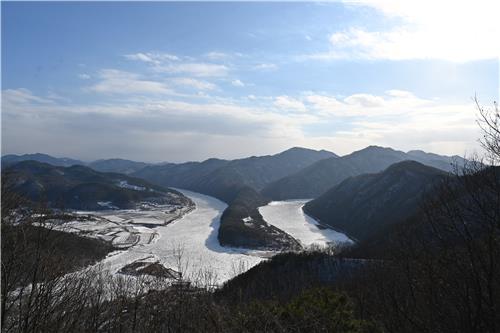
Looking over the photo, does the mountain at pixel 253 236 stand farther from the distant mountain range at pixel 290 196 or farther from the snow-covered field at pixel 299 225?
the snow-covered field at pixel 299 225

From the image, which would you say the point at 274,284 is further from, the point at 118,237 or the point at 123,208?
the point at 123,208

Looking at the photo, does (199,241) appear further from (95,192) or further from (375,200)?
Result: (95,192)

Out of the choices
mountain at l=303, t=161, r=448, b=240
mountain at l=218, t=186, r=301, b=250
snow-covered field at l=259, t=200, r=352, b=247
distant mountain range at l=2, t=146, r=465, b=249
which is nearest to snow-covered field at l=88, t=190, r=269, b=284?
mountain at l=218, t=186, r=301, b=250

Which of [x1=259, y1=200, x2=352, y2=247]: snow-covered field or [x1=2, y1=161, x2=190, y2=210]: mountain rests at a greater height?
[x1=2, y1=161, x2=190, y2=210]: mountain

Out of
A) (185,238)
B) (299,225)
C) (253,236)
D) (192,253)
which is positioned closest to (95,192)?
(185,238)

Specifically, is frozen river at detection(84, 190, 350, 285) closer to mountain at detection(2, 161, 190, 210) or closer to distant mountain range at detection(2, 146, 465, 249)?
distant mountain range at detection(2, 146, 465, 249)

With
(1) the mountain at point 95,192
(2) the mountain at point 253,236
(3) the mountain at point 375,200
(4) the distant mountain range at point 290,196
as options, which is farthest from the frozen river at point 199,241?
(1) the mountain at point 95,192
